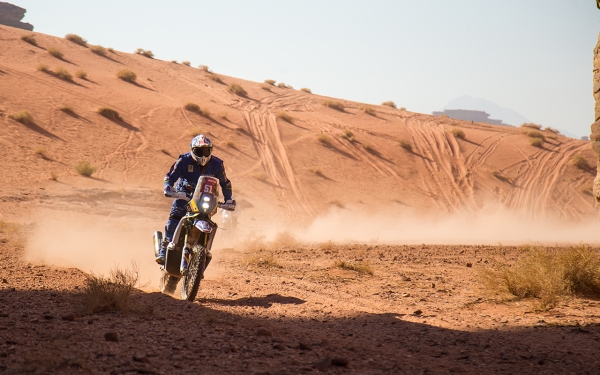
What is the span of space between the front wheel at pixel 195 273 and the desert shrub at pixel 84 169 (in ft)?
59.2

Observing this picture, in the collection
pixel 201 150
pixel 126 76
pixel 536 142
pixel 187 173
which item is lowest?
pixel 187 173

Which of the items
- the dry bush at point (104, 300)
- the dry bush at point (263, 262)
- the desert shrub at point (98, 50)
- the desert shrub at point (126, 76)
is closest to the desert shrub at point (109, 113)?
the desert shrub at point (126, 76)

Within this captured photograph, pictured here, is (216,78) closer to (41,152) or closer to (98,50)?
(98,50)

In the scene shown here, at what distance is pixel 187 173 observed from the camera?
26.1ft

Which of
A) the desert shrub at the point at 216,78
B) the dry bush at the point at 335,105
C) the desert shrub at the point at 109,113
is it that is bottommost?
→ the desert shrub at the point at 109,113

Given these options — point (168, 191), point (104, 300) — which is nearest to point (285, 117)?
point (168, 191)

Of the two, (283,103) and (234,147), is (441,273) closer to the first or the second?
(234,147)

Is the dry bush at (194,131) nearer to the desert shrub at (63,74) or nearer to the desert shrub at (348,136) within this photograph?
the desert shrub at (63,74)

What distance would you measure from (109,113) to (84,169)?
310 inches

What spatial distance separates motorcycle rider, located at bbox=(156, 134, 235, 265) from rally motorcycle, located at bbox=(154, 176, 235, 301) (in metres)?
0.30

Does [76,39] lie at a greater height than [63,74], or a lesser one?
greater

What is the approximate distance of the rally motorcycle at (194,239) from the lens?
7121mm

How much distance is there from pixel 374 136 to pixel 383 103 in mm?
18216

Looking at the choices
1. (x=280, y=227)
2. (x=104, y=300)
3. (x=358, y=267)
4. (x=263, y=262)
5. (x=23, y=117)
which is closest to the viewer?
(x=104, y=300)
